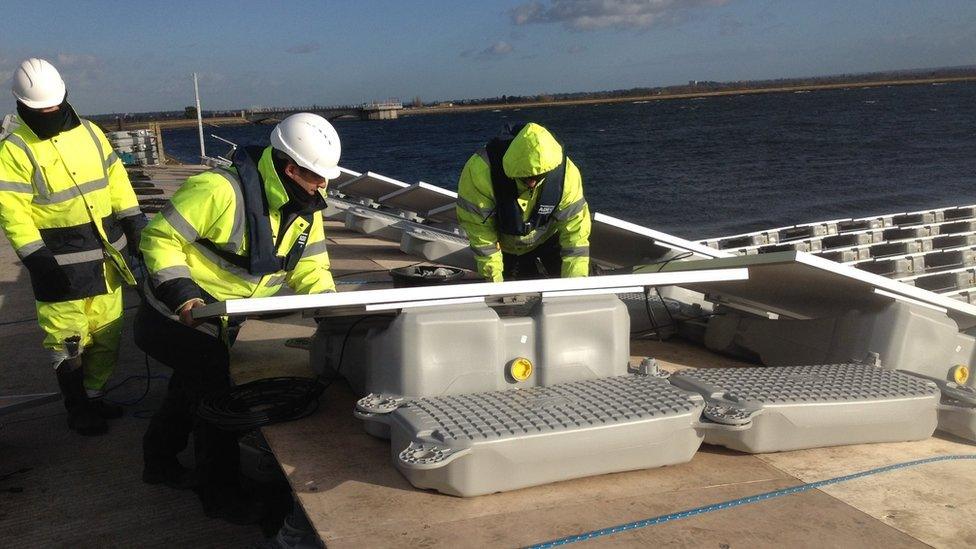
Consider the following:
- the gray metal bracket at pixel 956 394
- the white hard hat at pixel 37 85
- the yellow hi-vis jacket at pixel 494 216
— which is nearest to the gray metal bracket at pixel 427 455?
the yellow hi-vis jacket at pixel 494 216

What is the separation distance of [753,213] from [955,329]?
1078 inches

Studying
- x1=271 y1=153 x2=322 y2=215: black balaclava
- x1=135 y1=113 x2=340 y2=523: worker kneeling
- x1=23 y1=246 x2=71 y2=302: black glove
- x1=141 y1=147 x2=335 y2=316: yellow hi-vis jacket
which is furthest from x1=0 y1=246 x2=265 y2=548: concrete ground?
x1=271 y1=153 x2=322 y2=215: black balaclava

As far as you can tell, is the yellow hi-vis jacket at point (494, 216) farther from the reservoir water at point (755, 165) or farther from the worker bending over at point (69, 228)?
the reservoir water at point (755, 165)

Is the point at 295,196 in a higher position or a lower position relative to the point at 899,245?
higher

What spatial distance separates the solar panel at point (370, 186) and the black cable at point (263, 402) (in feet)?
20.7

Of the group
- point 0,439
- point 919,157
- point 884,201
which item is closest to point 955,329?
point 0,439

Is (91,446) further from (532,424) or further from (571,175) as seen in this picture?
(571,175)

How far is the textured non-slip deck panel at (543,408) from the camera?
2818 millimetres

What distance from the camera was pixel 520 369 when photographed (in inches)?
134

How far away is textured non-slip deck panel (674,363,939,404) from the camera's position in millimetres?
3367

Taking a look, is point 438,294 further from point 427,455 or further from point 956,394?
point 956,394

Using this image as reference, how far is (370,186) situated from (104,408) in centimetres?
628

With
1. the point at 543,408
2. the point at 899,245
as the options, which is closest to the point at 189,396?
the point at 543,408

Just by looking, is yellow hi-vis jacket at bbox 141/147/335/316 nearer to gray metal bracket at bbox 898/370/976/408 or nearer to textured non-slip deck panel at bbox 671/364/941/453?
textured non-slip deck panel at bbox 671/364/941/453
